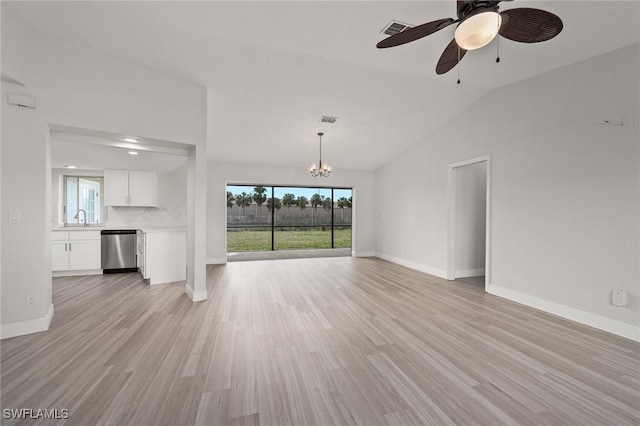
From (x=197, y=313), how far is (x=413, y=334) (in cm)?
262

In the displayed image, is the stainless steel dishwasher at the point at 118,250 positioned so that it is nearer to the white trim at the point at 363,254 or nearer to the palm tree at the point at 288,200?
the palm tree at the point at 288,200

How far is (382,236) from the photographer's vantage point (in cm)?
760

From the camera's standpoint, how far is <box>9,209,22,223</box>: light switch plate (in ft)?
8.57

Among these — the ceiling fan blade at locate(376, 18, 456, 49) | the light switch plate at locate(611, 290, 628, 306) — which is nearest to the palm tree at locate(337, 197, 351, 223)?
the light switch plate at locate(611, 290, 628, 306)

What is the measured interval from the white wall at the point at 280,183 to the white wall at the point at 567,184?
3.37 metres

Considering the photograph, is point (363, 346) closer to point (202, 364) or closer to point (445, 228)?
point (202, 364)

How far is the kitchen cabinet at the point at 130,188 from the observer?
541cm

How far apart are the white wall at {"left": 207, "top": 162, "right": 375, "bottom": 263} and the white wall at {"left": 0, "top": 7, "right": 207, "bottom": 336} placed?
299 cm

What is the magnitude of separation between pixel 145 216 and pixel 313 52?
5.17m

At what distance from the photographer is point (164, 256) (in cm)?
460

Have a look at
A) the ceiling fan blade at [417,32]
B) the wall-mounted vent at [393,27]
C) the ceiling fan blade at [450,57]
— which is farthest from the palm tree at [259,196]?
the ceiling fan blade at [417,32]

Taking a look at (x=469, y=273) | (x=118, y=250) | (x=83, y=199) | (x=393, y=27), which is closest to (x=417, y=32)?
(x=393, y=27)

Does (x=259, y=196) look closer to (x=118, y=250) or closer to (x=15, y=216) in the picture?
(x=118, y=250)

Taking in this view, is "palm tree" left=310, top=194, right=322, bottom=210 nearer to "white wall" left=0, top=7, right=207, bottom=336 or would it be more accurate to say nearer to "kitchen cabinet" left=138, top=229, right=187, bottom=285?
"kitchen cabinet" left=138, top=229, right=187, bottom=285
